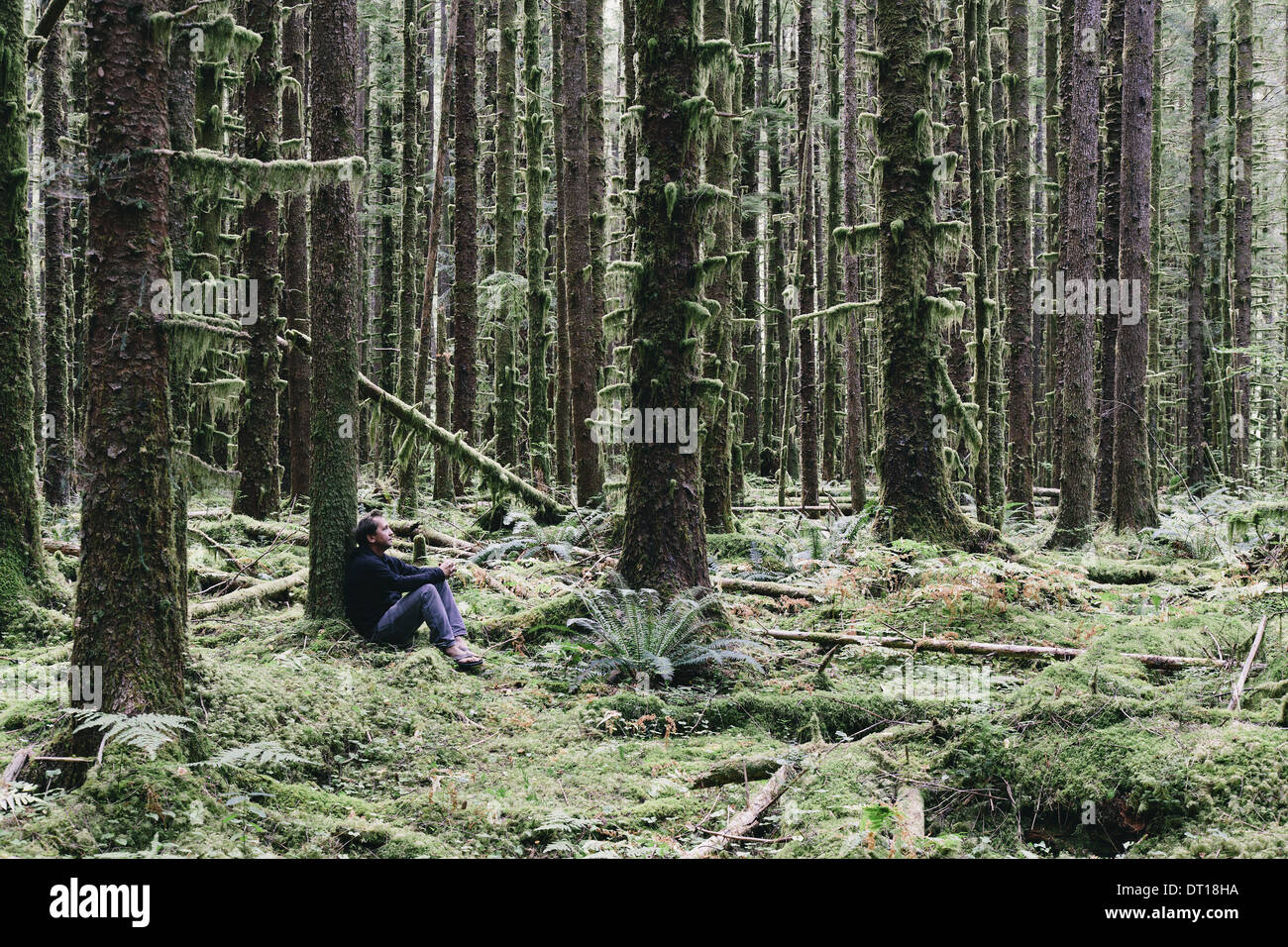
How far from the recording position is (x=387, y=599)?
841 centimetres

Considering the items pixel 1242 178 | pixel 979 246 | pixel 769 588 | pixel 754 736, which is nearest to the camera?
pixel 754 736

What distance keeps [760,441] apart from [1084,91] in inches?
788

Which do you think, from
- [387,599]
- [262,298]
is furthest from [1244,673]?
[262,298]

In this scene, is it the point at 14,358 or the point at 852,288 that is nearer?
the point at 14,358

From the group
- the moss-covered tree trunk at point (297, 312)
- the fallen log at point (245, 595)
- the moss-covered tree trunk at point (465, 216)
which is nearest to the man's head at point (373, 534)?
the fallen log at point (245, 595)

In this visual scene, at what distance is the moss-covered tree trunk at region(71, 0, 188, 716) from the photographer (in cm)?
501

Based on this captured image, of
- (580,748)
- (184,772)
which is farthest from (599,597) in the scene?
(184,772)

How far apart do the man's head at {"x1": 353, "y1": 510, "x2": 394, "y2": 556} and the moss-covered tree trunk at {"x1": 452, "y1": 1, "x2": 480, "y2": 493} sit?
25.3 ft

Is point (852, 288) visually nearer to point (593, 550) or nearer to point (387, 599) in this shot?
point (593, 550)

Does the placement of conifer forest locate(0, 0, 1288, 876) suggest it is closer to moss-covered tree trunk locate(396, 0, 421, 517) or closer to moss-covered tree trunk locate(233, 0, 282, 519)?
moss-covered tree trunk locate(233, 0, 282, 519)

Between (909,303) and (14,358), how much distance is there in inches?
361

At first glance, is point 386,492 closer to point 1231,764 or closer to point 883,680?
point 883,680

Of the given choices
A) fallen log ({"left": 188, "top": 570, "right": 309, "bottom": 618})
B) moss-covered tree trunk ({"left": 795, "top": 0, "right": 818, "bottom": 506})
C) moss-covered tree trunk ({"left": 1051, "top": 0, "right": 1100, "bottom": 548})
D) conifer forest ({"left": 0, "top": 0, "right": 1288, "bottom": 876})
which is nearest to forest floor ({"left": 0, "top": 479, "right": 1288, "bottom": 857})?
conifer forest ({"left": 0, "top": 0, "right": 1288, "bottom": 876})

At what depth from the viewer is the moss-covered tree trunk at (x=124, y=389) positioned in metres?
5.01
